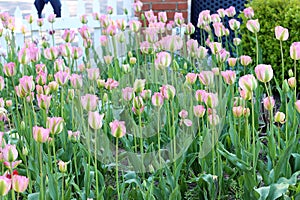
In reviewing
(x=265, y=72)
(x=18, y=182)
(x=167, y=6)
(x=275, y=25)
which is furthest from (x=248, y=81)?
(x=167, y=6)

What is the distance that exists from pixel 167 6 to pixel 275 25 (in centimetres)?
181

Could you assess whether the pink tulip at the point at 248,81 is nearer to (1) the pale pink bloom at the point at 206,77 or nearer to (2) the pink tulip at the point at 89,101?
(1) the pale pink bloom at the point at 206,77

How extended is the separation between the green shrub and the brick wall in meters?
1.53

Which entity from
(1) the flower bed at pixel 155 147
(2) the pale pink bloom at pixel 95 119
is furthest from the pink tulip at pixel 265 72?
(2) the pale pink bloom at pixel 95 119

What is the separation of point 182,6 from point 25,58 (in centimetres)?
356

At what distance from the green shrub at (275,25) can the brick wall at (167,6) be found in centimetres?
153

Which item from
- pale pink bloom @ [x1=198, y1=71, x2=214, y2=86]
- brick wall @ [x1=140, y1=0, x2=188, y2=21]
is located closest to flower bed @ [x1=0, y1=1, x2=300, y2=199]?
pale pink bloom @ [x1=198, y1=71, x2=214, y2=86]

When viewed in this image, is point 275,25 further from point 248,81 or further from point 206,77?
point 248,81

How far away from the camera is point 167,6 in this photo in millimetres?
5410

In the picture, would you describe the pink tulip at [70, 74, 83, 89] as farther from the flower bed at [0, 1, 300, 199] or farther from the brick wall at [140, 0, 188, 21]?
the brick wall at [140, 0, 188, 21]

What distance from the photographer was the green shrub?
12.1 feet

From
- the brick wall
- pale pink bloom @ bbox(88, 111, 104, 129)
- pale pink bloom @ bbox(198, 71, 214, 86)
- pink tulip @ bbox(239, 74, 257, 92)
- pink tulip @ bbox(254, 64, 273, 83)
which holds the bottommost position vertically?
pale pink bloom @ bbox(88, 111, 104, 129)

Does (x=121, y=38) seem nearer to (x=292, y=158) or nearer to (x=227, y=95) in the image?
(x=227, y=95)

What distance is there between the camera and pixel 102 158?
2.16 metres
